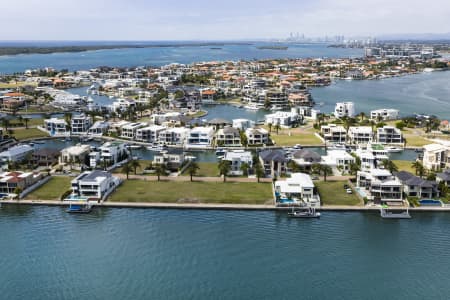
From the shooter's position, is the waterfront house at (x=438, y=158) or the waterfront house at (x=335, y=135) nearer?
the waterfront house at (x=438, y=158)

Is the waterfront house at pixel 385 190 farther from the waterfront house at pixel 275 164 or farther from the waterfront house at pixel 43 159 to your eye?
the waterfront house at pixel 43 159

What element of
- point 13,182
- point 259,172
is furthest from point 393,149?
point 13,182

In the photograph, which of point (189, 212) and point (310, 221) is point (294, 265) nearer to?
point (310, 221)

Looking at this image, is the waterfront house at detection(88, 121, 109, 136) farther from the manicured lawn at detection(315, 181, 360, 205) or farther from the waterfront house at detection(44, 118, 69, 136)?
the manicured lawn at detection(315, 181, 360, 205)

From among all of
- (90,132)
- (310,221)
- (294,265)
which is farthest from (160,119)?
(294,265)

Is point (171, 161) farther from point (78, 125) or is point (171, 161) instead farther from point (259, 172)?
point (78, 125)

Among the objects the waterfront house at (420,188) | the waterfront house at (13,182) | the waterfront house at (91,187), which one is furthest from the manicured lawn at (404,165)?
the waterfront house at (13,182)
